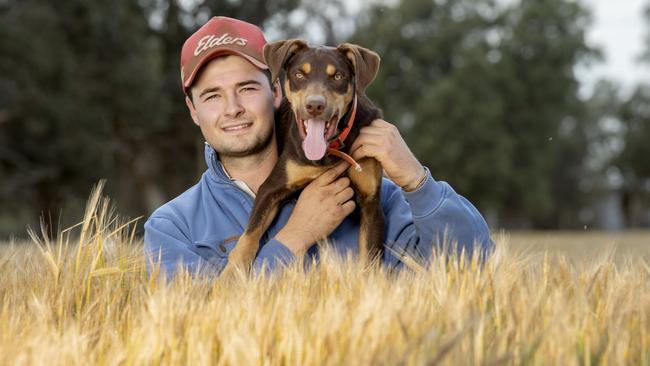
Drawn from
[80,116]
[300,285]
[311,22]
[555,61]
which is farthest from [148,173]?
[300,285]

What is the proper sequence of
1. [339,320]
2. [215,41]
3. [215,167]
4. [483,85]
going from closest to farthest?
[339,320]
[215,41]
[215,167]
[483,85]

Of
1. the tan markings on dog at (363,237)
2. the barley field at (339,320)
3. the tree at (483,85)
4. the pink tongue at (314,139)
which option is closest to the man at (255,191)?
the tan markings on dog at (363,237)

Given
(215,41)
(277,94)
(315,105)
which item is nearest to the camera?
(315,105)

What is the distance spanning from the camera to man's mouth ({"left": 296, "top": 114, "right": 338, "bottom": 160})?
4957mm

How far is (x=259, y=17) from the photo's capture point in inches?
1217

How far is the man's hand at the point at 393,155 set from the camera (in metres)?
4.97

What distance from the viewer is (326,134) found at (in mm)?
5105

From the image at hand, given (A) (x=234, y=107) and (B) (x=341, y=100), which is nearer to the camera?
(B) (x=341, y=100)

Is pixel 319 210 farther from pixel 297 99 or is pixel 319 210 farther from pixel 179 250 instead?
pixel 179 250

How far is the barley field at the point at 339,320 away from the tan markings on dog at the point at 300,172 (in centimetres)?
131

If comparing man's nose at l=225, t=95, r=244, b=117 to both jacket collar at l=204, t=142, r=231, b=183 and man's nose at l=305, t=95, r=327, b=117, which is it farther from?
man's nose at l=305, t=95, r=327, b=117

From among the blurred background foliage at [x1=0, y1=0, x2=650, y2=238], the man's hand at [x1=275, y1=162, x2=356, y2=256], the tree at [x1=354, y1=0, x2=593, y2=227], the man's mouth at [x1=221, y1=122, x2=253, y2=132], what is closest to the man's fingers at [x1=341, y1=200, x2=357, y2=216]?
the man's hand at [x1=275, y1=162, x2=356, y2=256]

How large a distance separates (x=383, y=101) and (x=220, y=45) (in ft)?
117

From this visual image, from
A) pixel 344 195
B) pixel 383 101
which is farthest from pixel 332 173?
pixel 383 101
